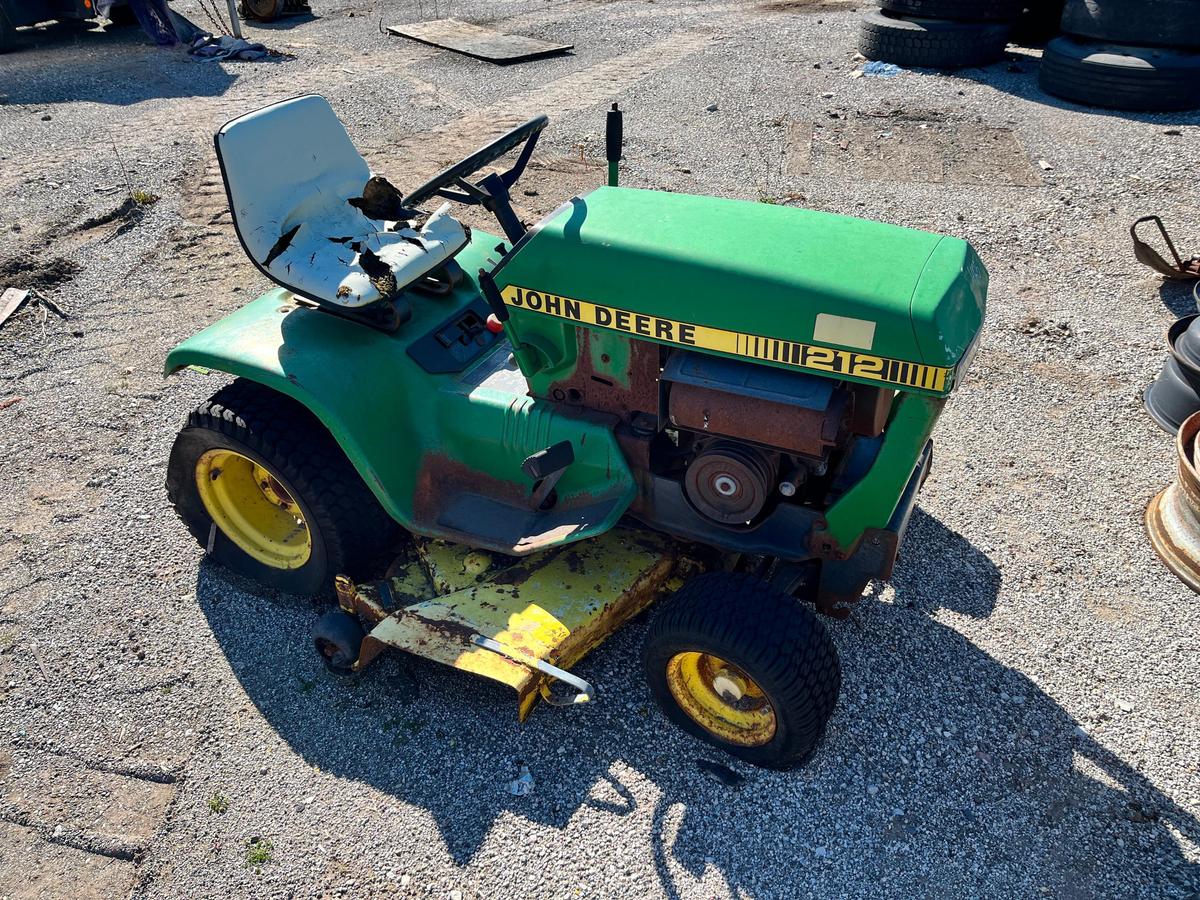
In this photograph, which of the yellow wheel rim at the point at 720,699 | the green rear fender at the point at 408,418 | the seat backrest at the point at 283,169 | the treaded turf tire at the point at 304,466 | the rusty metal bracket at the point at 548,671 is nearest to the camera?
the rusty metal bracket at the point at 548,671

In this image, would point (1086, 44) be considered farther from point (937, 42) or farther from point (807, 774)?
point (807, 774)

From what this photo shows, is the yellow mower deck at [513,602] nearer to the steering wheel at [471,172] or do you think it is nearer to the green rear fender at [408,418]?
the green rear fender at [408,418]

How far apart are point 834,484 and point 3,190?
6979 mm

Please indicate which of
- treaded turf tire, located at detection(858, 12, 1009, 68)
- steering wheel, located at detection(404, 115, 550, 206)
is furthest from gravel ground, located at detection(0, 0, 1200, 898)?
treaded turf tire, located at detection(858, 12, 1009, 68)

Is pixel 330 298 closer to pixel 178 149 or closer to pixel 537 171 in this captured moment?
pixel 537 171

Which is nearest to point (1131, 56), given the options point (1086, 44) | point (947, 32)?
point (1086, 44)

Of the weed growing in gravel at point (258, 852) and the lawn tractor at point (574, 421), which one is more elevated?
the lawn tractor at point (574, 421)

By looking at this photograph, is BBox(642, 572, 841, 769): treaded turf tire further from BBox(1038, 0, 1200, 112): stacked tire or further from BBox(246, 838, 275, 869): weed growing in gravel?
BBox(1038, 0, 1200, 112): stacked tire

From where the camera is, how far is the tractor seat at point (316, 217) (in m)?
3.37

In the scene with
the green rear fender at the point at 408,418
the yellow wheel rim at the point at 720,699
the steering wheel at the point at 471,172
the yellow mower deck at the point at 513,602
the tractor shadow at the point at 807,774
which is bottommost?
the tractor shadow at the point at 807,774

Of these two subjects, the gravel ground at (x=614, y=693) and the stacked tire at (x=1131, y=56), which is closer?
the gravel ground at (x=614, y=693)

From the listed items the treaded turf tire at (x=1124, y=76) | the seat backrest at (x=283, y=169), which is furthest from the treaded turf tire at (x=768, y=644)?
the treaded turf tire at (x=1124, y=76)

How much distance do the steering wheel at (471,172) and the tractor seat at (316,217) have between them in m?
0.38

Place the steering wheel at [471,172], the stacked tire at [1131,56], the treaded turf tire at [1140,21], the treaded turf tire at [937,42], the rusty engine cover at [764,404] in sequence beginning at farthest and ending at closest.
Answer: the treaded turf tire at [937,42]
the stacked tire at [1131,56]
the treaded turf tire at [1140,21]
the steering wheel at [471,172]
the rusty engine cover at [764,404]
